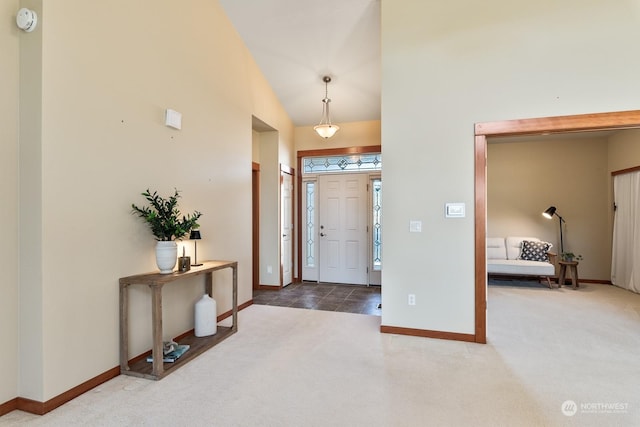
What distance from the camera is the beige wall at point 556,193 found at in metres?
5.93

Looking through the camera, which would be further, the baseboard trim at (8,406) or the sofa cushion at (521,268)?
the sofa cushion at (521,268)

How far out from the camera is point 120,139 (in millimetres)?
2496

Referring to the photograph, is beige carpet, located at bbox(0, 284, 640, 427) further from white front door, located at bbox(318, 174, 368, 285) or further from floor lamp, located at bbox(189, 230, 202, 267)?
white front door, located at bbox(318, 174, 368, 285)

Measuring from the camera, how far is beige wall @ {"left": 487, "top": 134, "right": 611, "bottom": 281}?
5926mm

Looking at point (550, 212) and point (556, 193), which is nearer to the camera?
point (550, 212)

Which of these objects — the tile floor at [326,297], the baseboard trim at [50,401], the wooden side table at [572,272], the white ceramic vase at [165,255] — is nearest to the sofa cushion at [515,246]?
the wooden side table at [572,272]

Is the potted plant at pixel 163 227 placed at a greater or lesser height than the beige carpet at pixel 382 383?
greater

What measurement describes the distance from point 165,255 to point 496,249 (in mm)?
5797

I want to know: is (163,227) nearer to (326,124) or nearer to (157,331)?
(157,331)

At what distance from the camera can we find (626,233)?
5.32m

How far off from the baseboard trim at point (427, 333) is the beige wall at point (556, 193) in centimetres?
404

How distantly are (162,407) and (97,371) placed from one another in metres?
0.66

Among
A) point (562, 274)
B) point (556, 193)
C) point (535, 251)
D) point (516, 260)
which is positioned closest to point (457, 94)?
point (516, 260)

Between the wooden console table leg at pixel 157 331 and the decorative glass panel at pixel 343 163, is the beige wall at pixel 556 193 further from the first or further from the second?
the wooden console table leg at pixel 157 331
